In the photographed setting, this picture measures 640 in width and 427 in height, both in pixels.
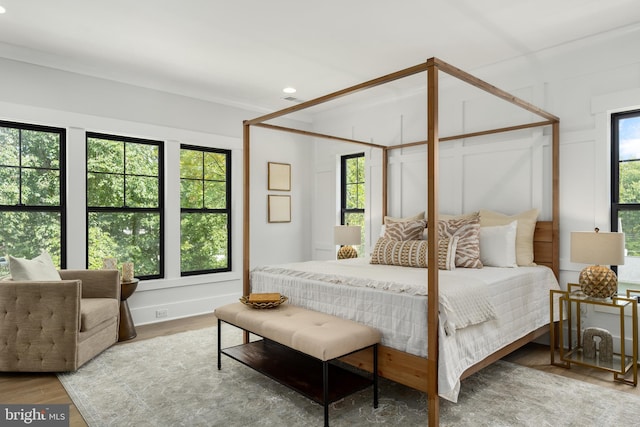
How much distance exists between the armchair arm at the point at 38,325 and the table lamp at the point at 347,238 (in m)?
2.76

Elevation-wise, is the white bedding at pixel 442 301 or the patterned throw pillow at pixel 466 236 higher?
the patterned throw pillow at pixel 466 236

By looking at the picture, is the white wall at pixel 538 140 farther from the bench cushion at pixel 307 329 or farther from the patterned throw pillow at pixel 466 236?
the bench cushion at pixel 307 329

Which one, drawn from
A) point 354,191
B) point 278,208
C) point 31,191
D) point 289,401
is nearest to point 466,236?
point 289,401

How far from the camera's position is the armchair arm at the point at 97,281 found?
3.75 meters

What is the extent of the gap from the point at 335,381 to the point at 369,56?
2.86 m

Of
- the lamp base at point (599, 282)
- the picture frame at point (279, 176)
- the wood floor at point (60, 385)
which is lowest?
the wood floor at point (60, 385)

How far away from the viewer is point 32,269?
10.8ft

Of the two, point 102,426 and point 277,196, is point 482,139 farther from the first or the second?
point 102,426

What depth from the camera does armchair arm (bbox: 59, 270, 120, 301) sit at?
375cm

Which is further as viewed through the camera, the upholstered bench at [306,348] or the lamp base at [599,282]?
the lamp base at [599,282]

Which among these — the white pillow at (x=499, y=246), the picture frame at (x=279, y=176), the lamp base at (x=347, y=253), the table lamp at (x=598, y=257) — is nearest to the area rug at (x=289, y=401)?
the table lamp at (x=598, y=257)

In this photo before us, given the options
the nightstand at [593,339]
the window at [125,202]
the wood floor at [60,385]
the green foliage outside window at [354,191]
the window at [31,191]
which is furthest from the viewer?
the green foliage outside window at [354,191]

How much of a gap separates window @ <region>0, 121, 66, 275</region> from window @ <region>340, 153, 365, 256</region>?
3339 millimetres

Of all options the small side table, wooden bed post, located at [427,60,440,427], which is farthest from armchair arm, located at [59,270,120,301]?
wooden bed post, located at [427,60,440,427]
